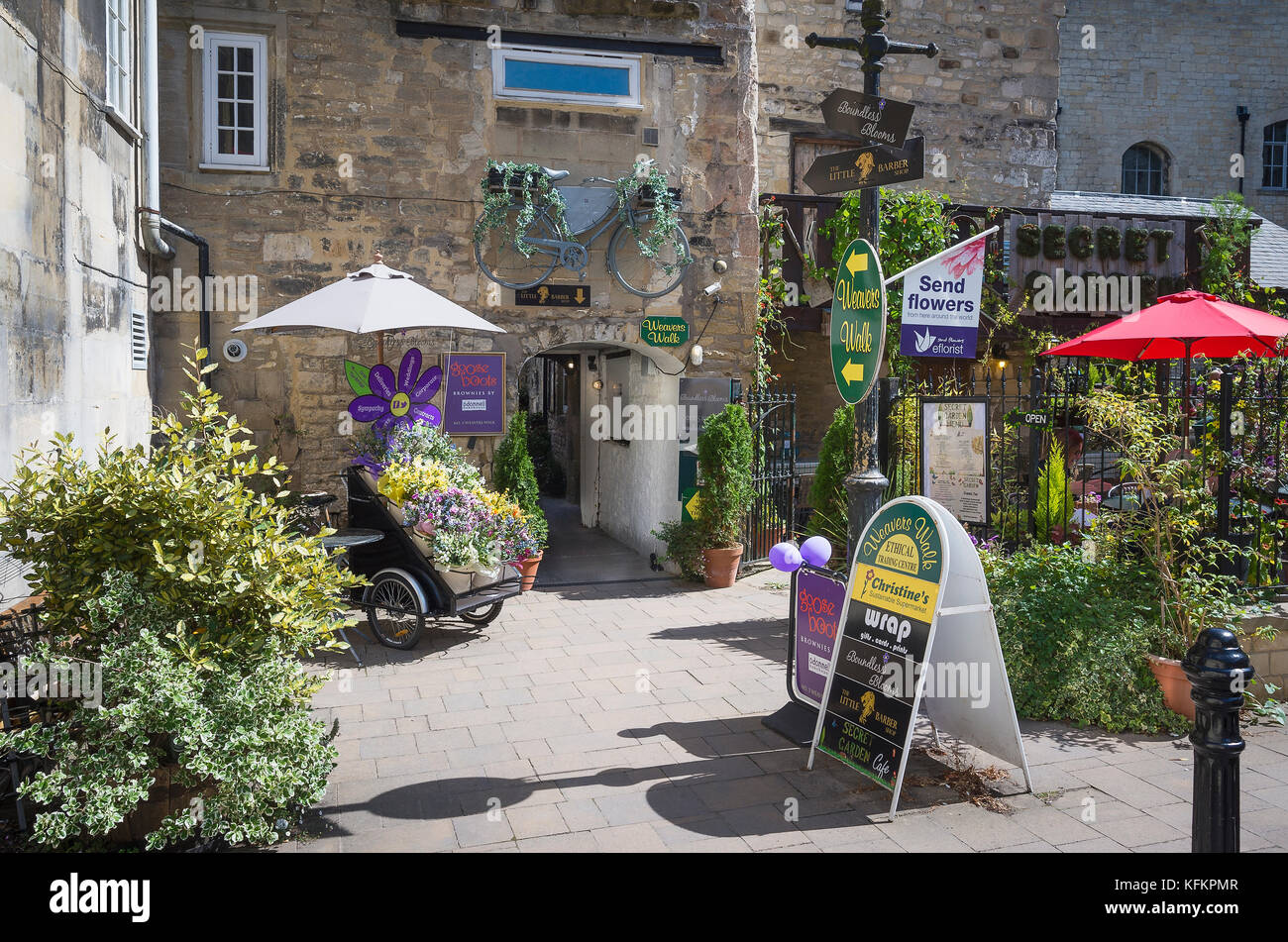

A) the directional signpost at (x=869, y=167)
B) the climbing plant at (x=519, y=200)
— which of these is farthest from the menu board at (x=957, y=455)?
the climbing plant at (x=519, y=200)

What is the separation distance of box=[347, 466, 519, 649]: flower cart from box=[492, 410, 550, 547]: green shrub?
181 cm

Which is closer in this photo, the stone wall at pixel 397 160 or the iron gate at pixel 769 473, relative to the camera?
the stone wall at pixel 397 160

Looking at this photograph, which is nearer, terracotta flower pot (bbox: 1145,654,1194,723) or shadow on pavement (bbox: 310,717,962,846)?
shadow on pavement (bbox: 310,717,962,846)

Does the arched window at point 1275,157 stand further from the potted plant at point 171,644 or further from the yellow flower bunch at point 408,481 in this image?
the potted plant at point 171,644

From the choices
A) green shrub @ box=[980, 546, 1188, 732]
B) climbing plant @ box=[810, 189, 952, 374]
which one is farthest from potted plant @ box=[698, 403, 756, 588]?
green shrub @ box=[980, 546, 1188, 732]

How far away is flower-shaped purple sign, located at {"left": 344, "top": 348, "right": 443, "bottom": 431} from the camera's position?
895cm

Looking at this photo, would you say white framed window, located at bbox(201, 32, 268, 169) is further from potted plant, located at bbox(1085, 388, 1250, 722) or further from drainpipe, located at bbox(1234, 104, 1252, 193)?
drainpipe, located at bbox(1234, 104, 1252, 193)

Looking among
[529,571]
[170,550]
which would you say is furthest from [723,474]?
[170,550]

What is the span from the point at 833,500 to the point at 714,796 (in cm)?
496

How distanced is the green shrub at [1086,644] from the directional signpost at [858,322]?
175cm

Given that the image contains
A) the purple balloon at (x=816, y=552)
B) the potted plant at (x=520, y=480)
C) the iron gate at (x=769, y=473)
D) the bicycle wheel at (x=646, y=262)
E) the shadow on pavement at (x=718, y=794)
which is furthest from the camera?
the iron gate at (x=769, y=473)

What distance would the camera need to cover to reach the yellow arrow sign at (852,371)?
5051 millimetres

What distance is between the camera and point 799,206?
37.8 ft
